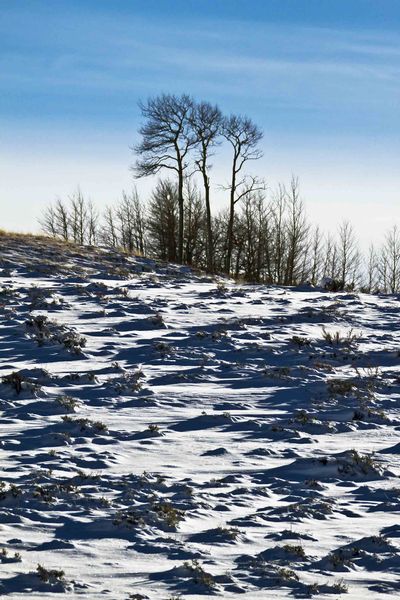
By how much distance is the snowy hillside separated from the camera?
5.40 m

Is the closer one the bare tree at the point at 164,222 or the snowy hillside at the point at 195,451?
the snowy hillside at the point at 195,451

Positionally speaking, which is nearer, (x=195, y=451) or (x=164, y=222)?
(x=195, y=451)

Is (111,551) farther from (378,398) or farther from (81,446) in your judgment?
(378,398)

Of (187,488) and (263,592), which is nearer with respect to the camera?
(263,592)

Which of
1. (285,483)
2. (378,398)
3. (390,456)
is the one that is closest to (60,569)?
(285,483)

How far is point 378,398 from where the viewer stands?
34.4ft

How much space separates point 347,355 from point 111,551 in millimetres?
7991

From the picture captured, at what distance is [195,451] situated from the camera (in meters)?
8.23

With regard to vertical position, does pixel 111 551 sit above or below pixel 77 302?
below

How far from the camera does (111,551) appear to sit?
18.6ft

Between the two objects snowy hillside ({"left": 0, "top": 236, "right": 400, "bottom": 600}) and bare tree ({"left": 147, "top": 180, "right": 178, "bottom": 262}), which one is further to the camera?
bare tree ({"left": 147, "top": 180, "right": 178, "bottom": 262})

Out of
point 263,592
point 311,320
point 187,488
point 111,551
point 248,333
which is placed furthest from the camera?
point 311,320

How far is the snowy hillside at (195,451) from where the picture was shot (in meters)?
5.40

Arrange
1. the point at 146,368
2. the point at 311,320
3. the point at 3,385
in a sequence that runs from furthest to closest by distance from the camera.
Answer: the point at 311,320 < the point at 146,368 < the point at 3,385
